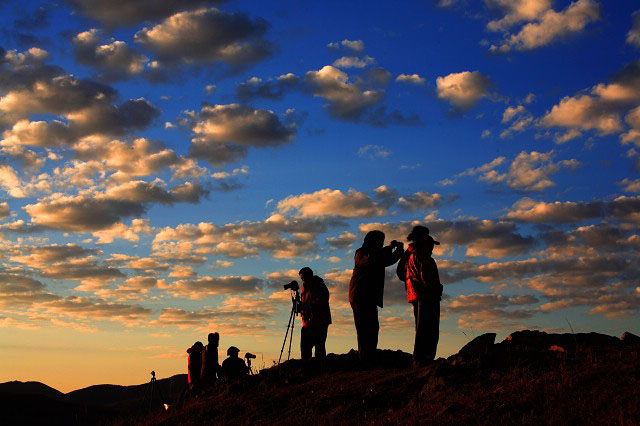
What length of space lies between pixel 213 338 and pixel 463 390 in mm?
9526

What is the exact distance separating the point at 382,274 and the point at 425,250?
6.40ft

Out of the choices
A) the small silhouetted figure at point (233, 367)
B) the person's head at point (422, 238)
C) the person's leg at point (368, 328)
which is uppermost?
the person's head at point (422, 238)

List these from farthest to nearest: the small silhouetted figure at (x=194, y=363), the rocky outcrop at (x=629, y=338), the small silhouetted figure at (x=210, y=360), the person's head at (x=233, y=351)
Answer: the small silhouetted figure at (x=194, y=363), the small silhouetted figure at (x=210, y=360), the person's head at (x=233, y=351), the rocky outcrop at (x=629, y=338)

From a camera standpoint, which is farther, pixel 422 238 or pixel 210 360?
pixel 210 360

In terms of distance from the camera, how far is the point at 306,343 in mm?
17453

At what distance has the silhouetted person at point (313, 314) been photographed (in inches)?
682

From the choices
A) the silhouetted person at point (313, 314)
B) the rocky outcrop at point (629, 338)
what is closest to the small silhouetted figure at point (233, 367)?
the silhouetted person at point (313, 314)

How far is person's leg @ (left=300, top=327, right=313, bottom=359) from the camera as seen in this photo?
17406mm

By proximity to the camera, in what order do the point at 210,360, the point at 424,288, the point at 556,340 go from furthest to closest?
the point at 210,360 < the point at 556,340 < the point at 424,288

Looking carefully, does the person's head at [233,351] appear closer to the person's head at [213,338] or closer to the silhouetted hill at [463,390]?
the person's head at [213,338]

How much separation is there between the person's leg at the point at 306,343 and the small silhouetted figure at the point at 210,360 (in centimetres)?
354

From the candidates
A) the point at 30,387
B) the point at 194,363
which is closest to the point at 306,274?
the point at 194,363

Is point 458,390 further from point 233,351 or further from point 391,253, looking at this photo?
point 233,351

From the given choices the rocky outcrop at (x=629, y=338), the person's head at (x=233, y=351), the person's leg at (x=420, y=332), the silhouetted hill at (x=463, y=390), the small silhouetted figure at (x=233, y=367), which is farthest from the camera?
the person's head at (x=233, y=351)
